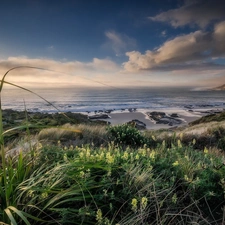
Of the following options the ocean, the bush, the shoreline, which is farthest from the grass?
the ocean

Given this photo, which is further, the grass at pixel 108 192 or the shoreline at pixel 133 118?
the shoreline at pixel 133 118

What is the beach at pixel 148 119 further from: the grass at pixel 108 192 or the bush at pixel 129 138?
the grass at pixel 108 192

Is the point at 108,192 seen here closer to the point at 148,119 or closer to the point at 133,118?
the point at 148,119

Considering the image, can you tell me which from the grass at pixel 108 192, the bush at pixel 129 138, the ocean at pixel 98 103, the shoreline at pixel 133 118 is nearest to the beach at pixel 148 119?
the shoreline at pixel 133 118

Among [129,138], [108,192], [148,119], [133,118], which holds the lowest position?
[148,119]

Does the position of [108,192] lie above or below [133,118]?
above

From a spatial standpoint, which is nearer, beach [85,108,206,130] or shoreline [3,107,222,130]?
shoreline [3,107,222,130]

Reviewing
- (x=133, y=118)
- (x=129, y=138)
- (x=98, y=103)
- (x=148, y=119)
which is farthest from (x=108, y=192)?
(x=98, y=103)

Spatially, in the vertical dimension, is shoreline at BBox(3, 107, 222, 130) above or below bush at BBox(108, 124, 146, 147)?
below

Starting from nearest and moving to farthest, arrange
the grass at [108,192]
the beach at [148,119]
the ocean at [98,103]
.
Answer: the grass at [108,192] < the beach at [148,119] < the ocean at [98,103]

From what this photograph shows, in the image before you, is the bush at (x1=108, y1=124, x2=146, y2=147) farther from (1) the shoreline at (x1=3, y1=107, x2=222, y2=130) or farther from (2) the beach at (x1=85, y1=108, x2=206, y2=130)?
A: (2) the beach at (x1=85, y1=108, x2=206, y2=130)

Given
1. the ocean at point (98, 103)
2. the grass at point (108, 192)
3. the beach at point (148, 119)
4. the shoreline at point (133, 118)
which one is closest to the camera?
the grass at point (108, 192)

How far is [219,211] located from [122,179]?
1254 millimetres

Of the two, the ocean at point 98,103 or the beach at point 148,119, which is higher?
the ocean at point 98,103
